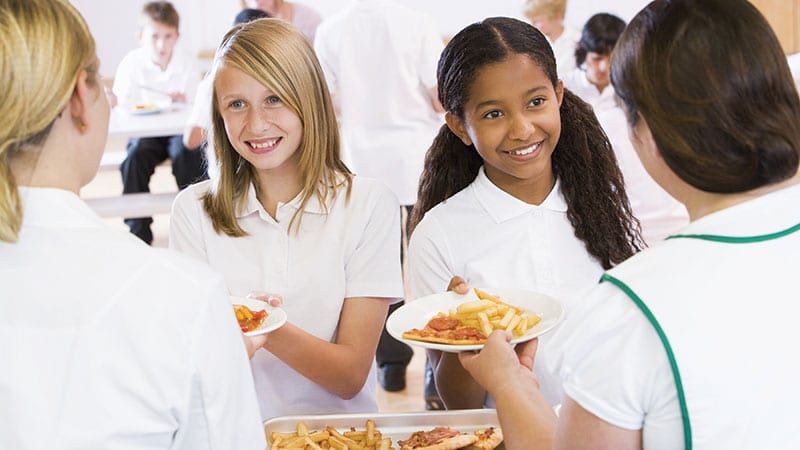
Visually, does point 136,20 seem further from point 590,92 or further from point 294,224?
point 294,224

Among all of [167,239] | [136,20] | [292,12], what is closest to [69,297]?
[292,12]

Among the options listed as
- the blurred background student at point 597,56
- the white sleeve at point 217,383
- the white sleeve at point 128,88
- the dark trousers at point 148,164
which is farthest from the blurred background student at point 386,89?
the white sleeve at point 217,383

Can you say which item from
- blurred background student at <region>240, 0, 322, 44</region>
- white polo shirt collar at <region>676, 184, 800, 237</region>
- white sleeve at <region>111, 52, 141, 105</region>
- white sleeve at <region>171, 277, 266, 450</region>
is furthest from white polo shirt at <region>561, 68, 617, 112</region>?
white sleeve at <region>171, 277, 266, 450</region>

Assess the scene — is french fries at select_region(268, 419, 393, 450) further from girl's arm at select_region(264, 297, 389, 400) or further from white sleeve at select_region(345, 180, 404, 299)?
white sleeve at select_region(345, 180, 404, 299)

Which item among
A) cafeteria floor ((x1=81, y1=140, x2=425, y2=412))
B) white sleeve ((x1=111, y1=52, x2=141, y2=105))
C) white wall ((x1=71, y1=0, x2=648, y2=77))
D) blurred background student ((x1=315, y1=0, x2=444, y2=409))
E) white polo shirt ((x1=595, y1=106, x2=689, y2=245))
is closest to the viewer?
white polo shirt ((x1=595, y1=106, x2=689, y2=245))

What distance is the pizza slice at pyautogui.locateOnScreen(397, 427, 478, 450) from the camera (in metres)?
1.34

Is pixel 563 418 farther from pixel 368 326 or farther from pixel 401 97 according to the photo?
pixel 401 97

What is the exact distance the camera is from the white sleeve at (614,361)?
2.93 ft

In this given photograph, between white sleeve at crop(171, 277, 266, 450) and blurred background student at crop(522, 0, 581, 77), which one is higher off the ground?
blurred background student at crop(522, 0, 581, 77)

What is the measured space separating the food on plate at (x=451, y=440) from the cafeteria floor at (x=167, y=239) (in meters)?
1.47

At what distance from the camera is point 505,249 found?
5.54 ft

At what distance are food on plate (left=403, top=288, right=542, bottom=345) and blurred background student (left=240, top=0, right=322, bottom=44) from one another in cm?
312

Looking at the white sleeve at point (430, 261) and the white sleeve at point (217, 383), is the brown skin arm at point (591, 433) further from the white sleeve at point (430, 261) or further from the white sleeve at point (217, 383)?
the white sleeve at point (430, 261)

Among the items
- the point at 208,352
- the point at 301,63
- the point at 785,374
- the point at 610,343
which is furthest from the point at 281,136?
the point at 785,374
